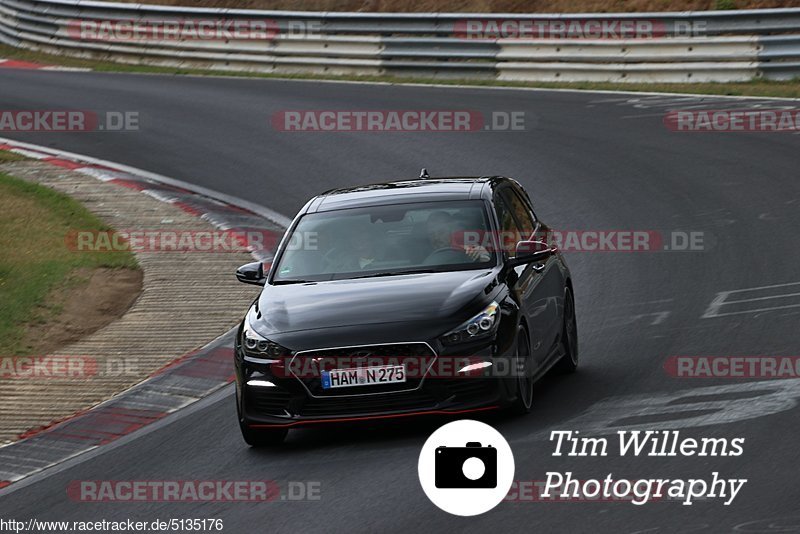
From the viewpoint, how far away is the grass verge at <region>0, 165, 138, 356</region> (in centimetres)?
1361

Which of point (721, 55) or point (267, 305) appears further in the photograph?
point (721, 55)

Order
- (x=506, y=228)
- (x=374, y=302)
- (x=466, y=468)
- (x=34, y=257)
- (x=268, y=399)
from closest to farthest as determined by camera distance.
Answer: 1. (x=466, y=468)
2. (x=268, y=399)
3. (x=374, y=302)
4. (x=506, y=228)
5. (x=34, y=257)

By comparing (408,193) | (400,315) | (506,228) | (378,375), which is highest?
(408,193)

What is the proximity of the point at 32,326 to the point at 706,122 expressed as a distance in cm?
1142

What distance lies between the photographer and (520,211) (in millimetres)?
11508

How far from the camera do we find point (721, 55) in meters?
24.4

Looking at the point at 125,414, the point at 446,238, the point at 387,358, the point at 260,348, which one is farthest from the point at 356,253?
the point at 125,414

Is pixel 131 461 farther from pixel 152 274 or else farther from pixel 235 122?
pixel 235 122

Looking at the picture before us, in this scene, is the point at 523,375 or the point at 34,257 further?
the point at 34,257

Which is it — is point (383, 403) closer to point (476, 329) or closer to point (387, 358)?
point (387, 358)

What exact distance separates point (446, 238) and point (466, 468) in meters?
2.44

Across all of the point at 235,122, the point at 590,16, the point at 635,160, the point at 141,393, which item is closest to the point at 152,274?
the point at 141,393

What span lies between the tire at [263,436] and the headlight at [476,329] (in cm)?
126

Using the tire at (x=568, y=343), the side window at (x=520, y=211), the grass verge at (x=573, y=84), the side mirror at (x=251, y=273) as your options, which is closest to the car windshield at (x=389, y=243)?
the side mirror at (x=251, y=273)
